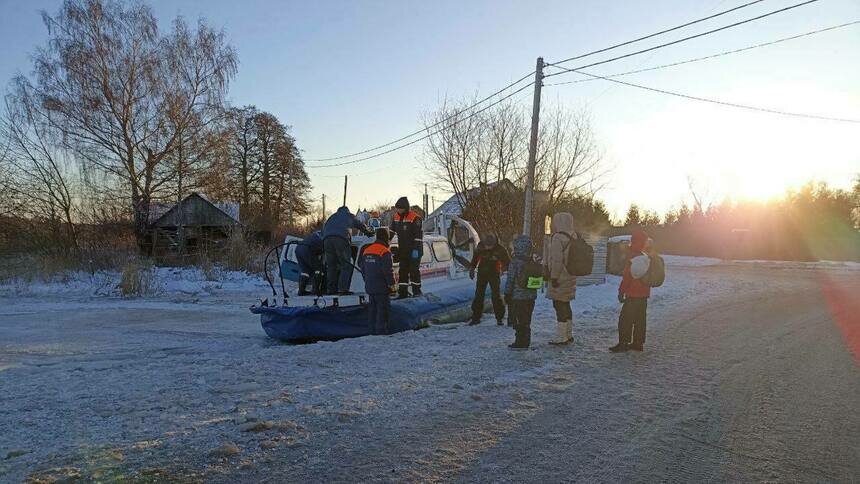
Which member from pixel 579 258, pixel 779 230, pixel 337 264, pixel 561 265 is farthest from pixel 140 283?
pixel 779 230

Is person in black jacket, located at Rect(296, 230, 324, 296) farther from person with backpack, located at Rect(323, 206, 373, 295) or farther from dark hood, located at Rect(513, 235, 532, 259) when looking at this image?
dark hood, located at Rect(513, 235, 532, 259)

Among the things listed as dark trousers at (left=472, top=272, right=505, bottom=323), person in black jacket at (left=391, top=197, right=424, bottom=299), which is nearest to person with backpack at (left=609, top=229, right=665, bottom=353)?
dark trousers at (left=472, top=272, right=505, bottom=323)

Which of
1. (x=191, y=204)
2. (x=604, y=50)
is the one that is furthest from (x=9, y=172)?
(x=604, y=50)

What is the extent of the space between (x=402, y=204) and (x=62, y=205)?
74.0 ft

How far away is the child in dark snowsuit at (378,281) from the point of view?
9.35 metres

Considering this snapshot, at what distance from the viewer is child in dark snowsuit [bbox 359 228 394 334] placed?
9.35m

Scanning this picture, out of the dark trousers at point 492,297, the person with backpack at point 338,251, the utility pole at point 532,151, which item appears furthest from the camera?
the utility pole at point 532,151

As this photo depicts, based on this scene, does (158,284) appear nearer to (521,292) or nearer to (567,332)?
(521,292)

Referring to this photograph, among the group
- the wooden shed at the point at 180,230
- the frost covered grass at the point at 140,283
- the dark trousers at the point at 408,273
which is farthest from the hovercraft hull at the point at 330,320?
Answer: the wooden shed at the point at 180,230

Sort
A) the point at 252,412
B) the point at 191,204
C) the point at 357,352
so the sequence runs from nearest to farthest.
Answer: the point at 252,412
the point at 357,352
the point at 191,204

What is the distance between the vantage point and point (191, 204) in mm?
31219

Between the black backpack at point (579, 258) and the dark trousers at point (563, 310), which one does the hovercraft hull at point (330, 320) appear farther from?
the black backpack at point (579, 258)

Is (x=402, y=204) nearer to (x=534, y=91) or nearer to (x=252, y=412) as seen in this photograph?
(x=252, y=412)

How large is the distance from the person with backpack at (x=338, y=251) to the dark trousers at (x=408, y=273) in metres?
0.87
